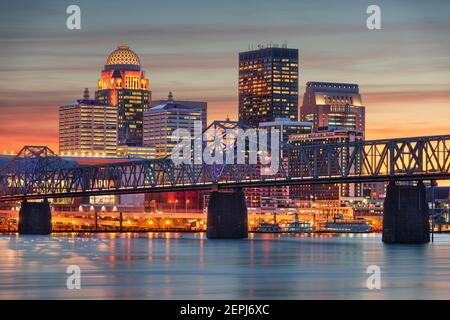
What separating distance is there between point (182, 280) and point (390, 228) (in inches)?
2755

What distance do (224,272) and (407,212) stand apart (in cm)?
5871

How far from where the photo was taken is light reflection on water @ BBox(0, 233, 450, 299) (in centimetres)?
8756

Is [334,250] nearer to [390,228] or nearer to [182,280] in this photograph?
[390,228]

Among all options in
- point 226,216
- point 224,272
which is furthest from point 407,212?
point 224,272

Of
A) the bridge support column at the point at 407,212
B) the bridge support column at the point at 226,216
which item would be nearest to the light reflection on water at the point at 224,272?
the bridge support column at the point at 407,212

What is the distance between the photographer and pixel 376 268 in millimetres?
111812

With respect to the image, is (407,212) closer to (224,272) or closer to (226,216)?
(226,216)

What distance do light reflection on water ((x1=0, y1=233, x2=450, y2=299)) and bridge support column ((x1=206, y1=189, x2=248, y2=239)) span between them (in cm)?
2489

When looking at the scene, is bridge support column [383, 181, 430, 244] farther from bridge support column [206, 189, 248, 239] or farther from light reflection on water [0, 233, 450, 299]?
bridge support column [206, 189, 248, 239]

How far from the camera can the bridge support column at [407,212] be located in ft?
532

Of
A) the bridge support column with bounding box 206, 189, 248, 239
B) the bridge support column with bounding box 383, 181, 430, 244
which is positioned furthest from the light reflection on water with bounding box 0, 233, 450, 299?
the bridge support column with bounding box 206, 189, 248, 239

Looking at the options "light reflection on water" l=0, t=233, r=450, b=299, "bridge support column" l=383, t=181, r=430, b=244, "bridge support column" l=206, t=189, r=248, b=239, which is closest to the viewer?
"light reflection on water" l=0, t=233, r=450, b=299

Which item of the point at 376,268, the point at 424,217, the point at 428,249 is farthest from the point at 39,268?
the point at 424,217

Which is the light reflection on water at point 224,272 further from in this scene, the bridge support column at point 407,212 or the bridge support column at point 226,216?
the bridge support column at point 226,216
